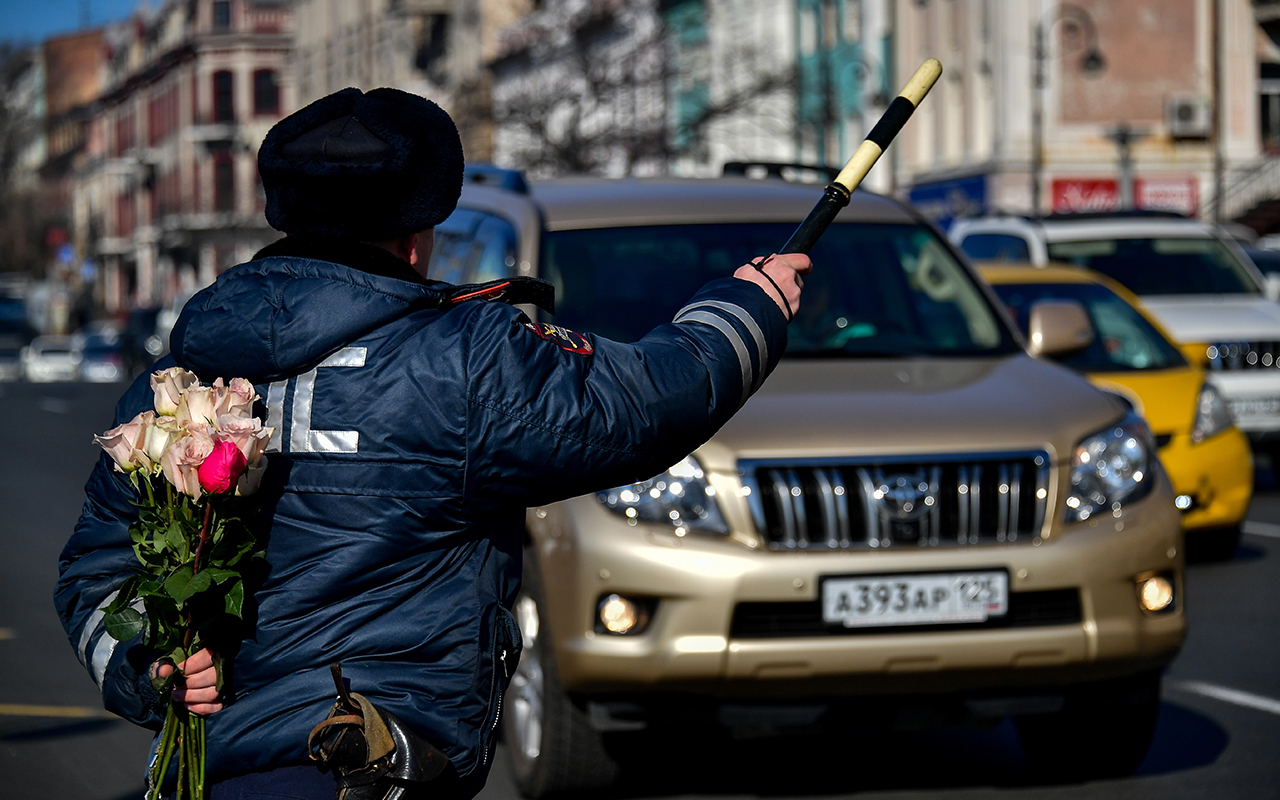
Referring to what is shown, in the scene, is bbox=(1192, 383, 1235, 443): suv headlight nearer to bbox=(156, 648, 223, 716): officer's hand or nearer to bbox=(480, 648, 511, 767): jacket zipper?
bbox=(480, 648, 511, 767): jacket zipper

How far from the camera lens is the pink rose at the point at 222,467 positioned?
2.34 m

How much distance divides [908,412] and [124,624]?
3.12 m

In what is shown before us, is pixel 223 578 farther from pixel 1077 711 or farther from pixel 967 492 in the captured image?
pixel 1077 711

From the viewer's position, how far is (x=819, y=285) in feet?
21.0

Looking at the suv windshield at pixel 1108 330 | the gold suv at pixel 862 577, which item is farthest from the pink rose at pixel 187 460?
the suv windshield at pixel 1108 330

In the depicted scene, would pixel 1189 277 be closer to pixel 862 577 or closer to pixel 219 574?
pixel 862 577

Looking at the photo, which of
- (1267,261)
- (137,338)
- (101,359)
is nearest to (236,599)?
(1267,261)

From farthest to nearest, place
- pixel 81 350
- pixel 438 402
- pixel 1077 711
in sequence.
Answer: pixel 81 350 → pixel 1077 711 → pixel 438 402

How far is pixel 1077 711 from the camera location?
5371mm

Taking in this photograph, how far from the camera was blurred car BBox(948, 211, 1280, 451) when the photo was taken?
13781 millimetres

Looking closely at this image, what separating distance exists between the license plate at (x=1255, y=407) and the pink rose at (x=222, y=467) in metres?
12.4

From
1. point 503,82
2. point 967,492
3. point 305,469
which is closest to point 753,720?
point 967,492

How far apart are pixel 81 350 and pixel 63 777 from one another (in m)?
48.2

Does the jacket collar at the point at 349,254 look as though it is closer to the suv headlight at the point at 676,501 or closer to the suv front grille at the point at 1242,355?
the suv headlight at the point at 676,501
